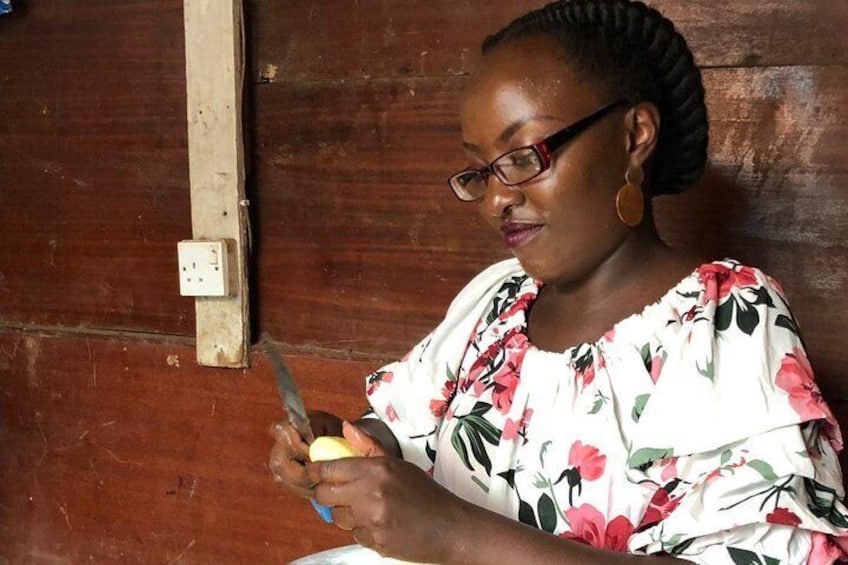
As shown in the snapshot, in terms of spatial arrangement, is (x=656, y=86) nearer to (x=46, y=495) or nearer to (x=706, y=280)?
(x=706, y=280)

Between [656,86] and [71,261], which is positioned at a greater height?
[656,86]

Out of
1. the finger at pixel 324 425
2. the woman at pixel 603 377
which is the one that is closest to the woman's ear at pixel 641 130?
the woman at pixel 603 377

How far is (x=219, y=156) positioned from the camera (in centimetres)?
130

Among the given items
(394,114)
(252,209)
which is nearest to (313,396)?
(252,209)

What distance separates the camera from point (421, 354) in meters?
0.97

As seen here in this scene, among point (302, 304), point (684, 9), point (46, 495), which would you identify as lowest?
point (46, 495)

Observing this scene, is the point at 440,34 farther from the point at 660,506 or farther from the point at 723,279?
the point at 660,506

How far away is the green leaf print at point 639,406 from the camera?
735 millimetres

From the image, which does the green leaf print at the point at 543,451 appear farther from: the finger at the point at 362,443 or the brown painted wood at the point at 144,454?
the brown painted wood at the point at 144,454

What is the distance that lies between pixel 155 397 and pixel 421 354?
0.64 meters

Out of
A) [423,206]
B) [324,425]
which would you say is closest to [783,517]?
[324,425]

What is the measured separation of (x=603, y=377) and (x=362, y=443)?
22 cm

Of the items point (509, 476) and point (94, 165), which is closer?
point (509, 476)

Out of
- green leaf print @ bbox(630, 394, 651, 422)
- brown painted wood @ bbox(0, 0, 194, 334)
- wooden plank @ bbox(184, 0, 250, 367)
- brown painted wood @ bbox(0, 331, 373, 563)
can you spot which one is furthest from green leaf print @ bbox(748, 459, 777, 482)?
brown painted wood @ bbox(0, 0, 194, 334)
